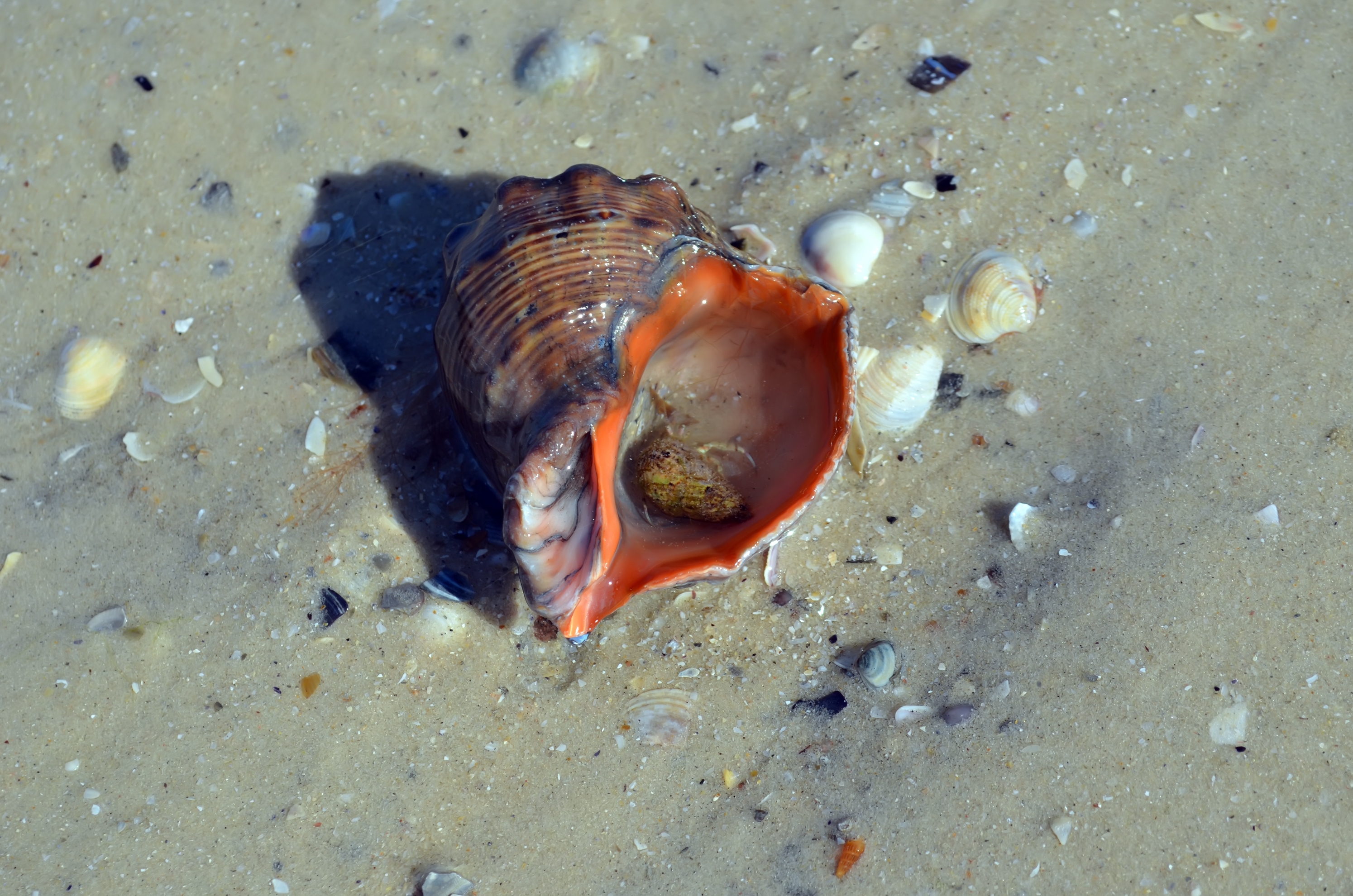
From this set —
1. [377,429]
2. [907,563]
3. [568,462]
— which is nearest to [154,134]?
[377,429]

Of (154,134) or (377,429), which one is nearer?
(377,429)

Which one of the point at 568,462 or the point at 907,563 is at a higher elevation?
the point at 568,462

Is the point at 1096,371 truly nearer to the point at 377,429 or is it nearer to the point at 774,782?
the point at 774,782

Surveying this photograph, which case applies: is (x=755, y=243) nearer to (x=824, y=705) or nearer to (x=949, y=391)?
(x=949, y=391)

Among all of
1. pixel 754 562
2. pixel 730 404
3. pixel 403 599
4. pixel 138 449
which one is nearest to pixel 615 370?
pixel 730 404

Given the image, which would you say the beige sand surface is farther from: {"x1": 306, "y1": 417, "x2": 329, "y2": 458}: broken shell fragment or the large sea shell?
the large sea shell

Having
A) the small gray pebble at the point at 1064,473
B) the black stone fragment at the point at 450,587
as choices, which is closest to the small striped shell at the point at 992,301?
the small gray pebble at the point at 1064,473

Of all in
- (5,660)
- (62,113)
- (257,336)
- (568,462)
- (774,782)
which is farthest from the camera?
(62,113)

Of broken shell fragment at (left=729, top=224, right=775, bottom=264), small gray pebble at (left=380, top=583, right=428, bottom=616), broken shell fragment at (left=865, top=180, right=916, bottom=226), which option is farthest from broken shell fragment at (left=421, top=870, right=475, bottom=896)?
broken shell fragment at (left=865, top=180, right=916, bottom=226)

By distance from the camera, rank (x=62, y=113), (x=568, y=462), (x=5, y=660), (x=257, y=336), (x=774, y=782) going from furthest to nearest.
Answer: (x=62, y=113), (x=257, y=336), (x=5, y=660), (x=774, y=782), (x=568, y=462)
